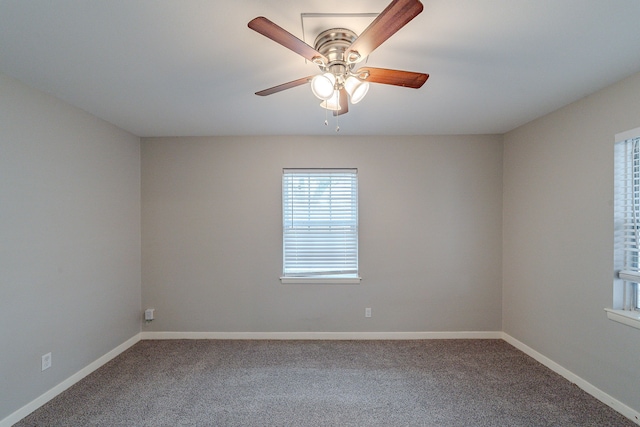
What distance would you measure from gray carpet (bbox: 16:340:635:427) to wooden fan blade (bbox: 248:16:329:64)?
2349 mm

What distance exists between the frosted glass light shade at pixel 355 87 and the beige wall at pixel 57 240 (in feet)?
7.83

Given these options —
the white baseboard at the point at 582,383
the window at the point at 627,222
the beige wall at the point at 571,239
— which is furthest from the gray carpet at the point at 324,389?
the window at the point at 627,222

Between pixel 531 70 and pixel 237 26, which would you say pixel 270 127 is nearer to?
pixel 237 26

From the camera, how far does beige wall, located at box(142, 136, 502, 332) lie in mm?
3502

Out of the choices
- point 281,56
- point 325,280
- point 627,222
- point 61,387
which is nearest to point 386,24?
point 281,56

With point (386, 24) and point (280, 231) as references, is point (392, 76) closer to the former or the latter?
point (386, 24)

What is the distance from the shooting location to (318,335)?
3.49m

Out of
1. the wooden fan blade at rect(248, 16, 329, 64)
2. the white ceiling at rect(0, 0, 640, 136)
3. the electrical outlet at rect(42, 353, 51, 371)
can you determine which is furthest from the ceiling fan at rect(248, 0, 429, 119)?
the electrical outlet at rect(42, 353, 51, 371)

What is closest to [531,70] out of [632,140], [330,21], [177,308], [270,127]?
[632,140]

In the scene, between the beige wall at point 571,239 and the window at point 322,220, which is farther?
the window at point 322,220

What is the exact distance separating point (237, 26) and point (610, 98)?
2737mm

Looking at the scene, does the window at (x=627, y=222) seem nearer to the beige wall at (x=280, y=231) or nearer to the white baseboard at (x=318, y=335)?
the beige wall at (x=280, y=231)

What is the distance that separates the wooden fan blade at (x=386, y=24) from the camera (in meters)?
→ 1.05

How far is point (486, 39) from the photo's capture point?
1.62 m
